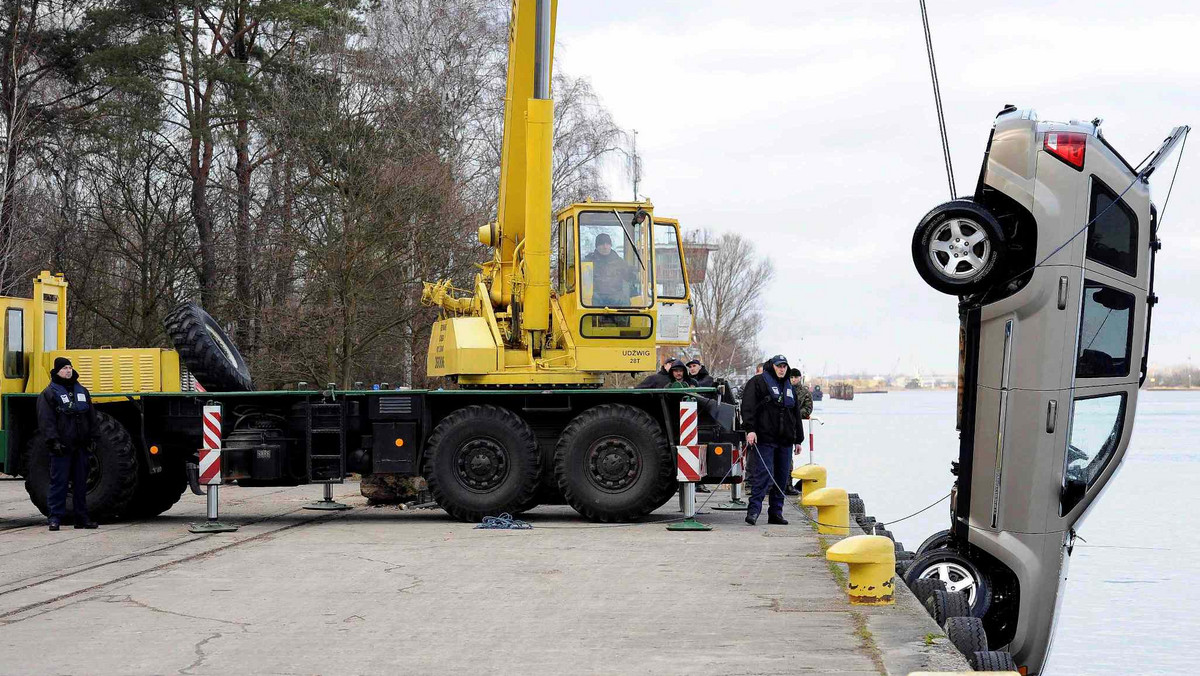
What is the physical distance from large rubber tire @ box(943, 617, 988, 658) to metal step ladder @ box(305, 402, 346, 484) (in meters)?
8.47

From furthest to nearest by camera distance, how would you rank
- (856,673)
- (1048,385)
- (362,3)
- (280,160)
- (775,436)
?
1. (362,3)
2. (280,160)
3. (775,436)
4. (1048,385)
5. (856,673)

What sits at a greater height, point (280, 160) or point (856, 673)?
point (280, 160)

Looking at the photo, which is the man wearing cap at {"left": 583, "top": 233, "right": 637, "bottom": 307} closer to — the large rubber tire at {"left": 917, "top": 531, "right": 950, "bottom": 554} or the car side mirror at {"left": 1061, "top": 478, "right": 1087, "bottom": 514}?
the large rubber tire at {"left": 917, "top": 531, "right": 950, "bottom": 554}

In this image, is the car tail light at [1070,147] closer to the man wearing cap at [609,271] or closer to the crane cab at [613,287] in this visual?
the crane cab at [613,287]

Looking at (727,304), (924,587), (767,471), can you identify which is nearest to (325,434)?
(767,471)

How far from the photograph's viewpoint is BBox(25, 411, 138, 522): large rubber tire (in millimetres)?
15812

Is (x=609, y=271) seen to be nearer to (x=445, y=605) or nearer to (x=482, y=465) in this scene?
Answer: (x=482, y=465)

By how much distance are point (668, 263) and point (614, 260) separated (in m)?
0.62

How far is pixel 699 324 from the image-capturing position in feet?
289

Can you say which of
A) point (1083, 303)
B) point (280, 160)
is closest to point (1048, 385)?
point (1083, 303)

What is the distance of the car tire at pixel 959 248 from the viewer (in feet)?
35.9

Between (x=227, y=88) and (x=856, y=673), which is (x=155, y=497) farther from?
(x=227, y=88)

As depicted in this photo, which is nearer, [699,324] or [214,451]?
[214,451]

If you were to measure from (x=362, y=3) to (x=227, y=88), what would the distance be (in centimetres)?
410
